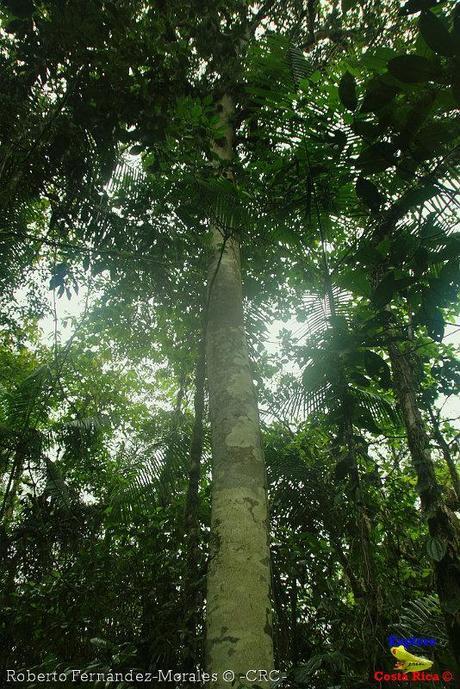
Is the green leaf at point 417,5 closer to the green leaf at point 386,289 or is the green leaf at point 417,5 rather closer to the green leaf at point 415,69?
the green leaf at point 415,69

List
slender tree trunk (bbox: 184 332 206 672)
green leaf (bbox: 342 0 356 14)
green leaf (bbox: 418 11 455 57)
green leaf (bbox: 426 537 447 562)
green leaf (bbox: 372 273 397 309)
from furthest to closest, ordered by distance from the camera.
Result: 1. slender tree trunk (bbox: 184 332 206 672)
2. green leaf (bbox: 426 537 447 562)
3. green leaf (bbox: 372 273 397 309)
4. green leaf (bbox: 342 0 356 14)
5. green leaf (bbox: 418 11 455 57)

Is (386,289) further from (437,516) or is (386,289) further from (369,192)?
(437,516)

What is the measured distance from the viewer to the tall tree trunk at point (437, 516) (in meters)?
2.14

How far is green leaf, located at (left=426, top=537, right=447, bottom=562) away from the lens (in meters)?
1.90

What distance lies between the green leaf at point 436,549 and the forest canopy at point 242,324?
12 millimetres

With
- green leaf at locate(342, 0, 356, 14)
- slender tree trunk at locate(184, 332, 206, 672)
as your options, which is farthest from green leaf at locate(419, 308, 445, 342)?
slender tree trunk at locate(184, 332, 206, 672)

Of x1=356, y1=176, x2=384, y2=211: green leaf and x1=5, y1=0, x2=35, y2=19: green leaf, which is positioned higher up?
x1=5, y1=0, x2=35, y2=19: green leaf

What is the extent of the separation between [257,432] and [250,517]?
45 cm

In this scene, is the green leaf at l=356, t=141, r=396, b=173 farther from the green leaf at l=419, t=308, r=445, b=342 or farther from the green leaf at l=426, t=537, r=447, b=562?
the green leaf at l=426, t=537, r=447, b=562

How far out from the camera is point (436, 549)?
6.35ft

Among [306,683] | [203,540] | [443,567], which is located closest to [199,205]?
[306,683]

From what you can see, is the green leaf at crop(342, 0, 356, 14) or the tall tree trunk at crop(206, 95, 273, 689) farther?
the tall tree trunk at crop(206, 95, 273, 689)

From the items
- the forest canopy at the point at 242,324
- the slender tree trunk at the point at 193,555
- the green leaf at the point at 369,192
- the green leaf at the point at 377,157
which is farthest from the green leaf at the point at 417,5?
the slender tree trunk at the point at 193,555

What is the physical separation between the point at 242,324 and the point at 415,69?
1.82 metres
